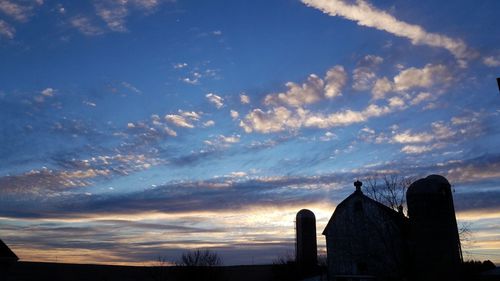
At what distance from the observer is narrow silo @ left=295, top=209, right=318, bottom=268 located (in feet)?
146

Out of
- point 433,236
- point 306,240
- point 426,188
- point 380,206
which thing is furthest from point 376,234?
point 433,236

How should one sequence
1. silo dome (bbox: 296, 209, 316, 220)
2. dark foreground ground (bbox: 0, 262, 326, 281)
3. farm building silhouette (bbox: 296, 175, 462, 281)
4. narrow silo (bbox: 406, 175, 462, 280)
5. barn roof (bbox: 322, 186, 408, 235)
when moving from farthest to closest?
1. silo dome (bbox: 296, 209, 316, 220)
2. dark foreground ground (bbox: 0, 262, 326, 281)
3. barn roof (bbox: 322, 186, 408, 235)
4. farm building silhouette (bbox: 296, 175, 462, 281)
5. narrow silo (bbox: 406, 175, 462, 280)

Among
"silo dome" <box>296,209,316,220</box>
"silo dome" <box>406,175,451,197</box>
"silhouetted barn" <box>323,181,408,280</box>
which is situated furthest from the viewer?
"silo dome" <box>296,209,316,220</box>

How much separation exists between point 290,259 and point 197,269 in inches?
729

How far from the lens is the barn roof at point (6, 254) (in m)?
28.5

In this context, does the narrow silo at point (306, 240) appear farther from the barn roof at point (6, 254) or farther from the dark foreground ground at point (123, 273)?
the barn roof at point (6, 254)

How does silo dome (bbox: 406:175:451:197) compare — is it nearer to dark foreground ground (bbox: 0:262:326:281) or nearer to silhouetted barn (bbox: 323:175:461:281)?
silhouetted barn (bbox: 323:175:461:281)

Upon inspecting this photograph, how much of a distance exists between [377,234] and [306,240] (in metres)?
12.4

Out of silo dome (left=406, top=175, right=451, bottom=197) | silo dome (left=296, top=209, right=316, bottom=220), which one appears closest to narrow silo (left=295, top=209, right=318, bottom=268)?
silo dome (left=296, top=209, right=316, bottom=220)

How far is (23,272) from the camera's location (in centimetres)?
5703

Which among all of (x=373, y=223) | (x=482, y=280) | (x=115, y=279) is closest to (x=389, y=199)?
(x=373, y=223)

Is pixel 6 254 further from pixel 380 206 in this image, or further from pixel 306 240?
pixel 306 240

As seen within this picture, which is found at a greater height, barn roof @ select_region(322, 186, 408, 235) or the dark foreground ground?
barn roof @ select_region(322, 186, 408, 235)

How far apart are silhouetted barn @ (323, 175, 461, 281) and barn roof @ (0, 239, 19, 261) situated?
23693mm
